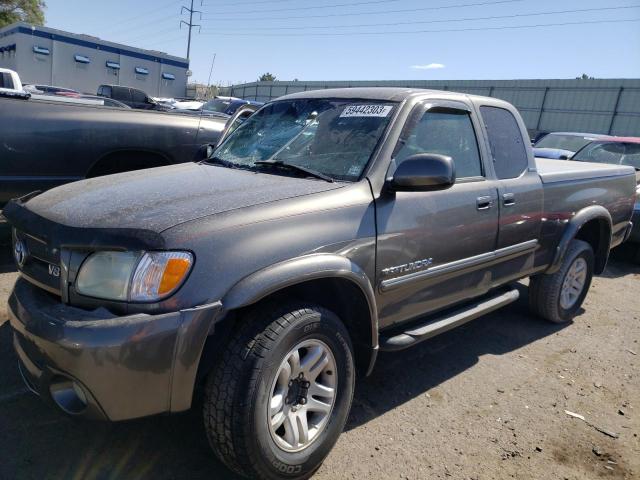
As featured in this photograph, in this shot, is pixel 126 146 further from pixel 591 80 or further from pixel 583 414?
pixel 591 80

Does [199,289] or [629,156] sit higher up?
[629,156]

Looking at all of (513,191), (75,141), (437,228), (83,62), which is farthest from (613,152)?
(83,62)

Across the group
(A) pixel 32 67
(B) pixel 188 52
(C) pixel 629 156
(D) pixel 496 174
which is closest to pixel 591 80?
(C) pixel 629 156

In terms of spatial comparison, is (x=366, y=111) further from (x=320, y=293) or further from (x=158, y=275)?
(x=158, y=275)

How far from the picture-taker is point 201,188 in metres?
2.72

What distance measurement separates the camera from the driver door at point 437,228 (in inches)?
113

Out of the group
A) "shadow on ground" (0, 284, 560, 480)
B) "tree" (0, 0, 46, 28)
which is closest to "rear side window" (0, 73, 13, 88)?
"shadow on ground" (0, 284, 560, 480)

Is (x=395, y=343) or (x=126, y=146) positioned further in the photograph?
(x=126, y=146)

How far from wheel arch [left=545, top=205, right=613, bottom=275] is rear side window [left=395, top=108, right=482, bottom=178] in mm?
1311

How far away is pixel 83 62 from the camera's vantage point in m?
42.1

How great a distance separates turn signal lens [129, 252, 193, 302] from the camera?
2053mm

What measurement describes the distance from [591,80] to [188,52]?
42.5m

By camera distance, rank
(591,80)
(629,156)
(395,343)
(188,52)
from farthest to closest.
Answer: (188,52) < (591,80) < (629,156) < (395,343)

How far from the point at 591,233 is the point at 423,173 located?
311 centimetres
